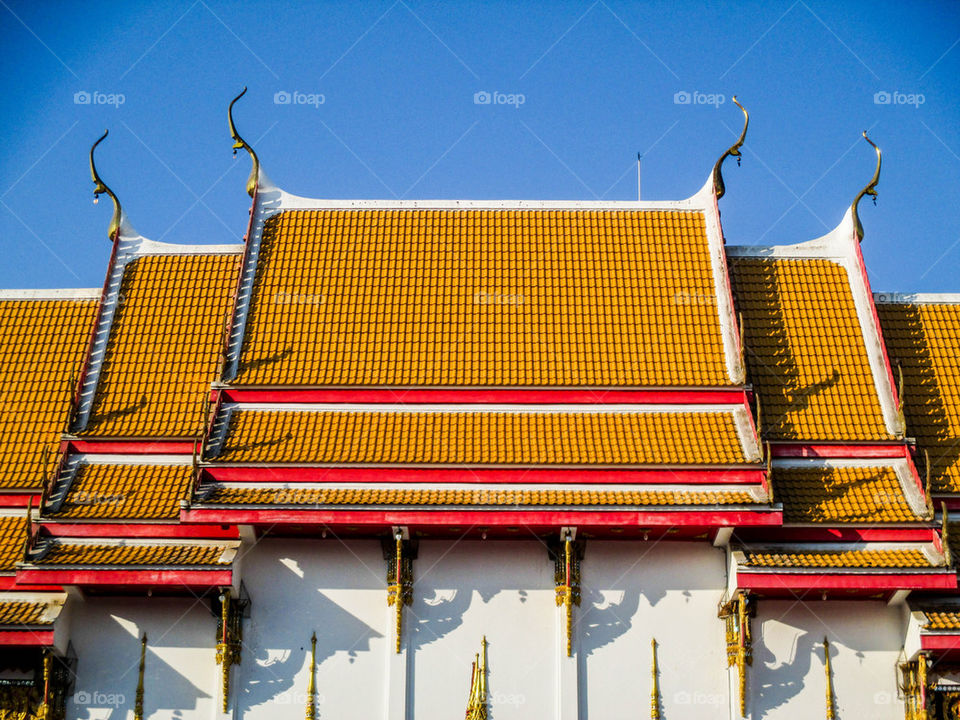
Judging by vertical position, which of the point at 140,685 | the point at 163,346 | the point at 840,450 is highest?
the point at 163,346

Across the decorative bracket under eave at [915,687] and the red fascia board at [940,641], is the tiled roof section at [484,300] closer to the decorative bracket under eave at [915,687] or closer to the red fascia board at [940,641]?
the red fascia board at [940,641]

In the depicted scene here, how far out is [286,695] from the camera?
24.8 m

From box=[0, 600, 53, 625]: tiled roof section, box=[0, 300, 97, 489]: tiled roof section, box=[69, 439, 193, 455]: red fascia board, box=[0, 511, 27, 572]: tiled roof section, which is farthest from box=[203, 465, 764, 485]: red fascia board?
box=[0, 300, 97, 489]: tiled roof section

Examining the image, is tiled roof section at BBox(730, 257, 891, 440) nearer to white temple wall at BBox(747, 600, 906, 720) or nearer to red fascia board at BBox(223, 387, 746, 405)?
red fascia board at BBox(223, 387, 746, 405)

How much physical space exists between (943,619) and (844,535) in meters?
2.12

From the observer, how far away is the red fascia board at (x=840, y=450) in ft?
86.5

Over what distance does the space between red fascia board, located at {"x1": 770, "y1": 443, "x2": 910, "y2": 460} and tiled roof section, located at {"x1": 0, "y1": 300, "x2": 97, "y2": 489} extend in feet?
44.2

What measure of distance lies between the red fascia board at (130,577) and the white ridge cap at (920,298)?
47.5 feet

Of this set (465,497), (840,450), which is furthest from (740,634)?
(465,497)

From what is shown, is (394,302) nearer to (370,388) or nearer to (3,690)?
(370,388)

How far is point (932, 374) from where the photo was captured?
2852 centimetres

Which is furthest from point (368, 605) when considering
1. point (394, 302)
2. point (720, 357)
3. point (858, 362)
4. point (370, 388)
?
point (858, 362)

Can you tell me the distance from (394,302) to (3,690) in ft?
32.9

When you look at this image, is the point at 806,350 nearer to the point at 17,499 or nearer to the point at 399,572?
the point at 399,572
